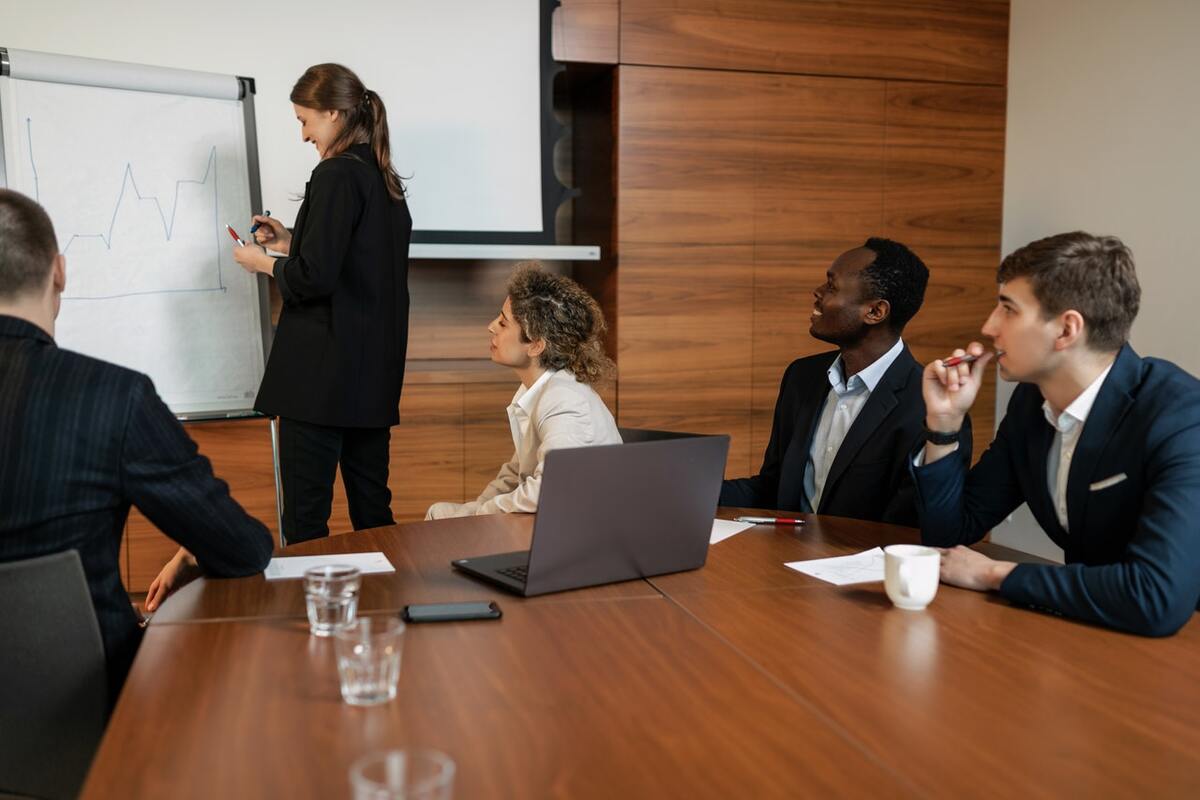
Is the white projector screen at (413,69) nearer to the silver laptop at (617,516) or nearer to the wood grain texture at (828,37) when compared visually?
the wood grain texture at (828,37)

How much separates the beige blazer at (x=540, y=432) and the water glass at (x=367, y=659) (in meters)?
1.10

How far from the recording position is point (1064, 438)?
5.99ft

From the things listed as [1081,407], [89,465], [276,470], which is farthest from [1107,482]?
[276,470]

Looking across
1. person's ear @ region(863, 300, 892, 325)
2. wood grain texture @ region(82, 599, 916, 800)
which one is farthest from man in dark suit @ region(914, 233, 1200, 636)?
person's ear @ region(863, 300, 892, 325)

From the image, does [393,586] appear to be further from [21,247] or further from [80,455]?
[21,247]

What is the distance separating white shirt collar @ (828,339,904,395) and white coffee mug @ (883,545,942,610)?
1048 millimetres

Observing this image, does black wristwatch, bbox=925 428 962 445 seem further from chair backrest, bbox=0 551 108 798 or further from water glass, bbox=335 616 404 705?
chair backrest, bbox=0 551 108 798

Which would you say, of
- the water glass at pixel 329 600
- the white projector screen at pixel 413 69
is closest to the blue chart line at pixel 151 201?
the white projector screen at pixel 413 69

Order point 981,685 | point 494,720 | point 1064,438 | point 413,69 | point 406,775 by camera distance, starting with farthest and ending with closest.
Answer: point 413,69
point 1064,438
point 981,685
point 494,720
point 406,775

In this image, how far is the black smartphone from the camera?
4.64 ft

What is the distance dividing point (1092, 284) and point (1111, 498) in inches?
13.1

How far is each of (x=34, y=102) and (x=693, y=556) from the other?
273cm

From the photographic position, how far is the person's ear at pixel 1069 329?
172 centimetres

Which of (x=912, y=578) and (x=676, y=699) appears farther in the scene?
(x=912, y=578)
